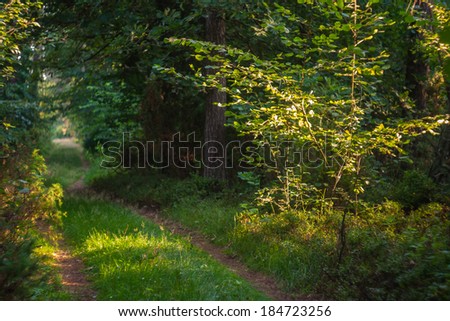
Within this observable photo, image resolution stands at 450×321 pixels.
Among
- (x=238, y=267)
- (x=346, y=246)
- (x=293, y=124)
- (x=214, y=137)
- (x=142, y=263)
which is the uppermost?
(x=293, y=124)

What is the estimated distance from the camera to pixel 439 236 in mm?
6695

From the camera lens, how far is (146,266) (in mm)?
7734

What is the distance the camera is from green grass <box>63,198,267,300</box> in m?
7.04

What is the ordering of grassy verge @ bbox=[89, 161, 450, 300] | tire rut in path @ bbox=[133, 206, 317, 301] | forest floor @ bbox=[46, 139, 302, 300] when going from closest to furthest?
grassy verge @ bbox=[89, 161, 450, 300], forest floor @ bbox=[46, 139, 302, 300], tire rut in path @ bbox=[133, 206, 317, 301]

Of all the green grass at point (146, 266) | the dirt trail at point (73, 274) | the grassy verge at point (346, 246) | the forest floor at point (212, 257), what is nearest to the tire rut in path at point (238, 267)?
the forest floor at point (212, 257)

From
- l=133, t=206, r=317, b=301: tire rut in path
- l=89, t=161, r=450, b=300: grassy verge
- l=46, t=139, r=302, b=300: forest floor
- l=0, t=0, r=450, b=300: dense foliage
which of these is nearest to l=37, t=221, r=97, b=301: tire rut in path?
l=46, t=139, r=302, b=300: forest floor

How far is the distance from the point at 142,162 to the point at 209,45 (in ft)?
34.6

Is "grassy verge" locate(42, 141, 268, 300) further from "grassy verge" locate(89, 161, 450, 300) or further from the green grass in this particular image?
"grassy verge" locate(89, 161, 450, 300)

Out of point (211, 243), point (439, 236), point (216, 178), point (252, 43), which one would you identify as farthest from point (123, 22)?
point (439, 236)

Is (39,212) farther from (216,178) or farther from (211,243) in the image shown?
(216,178)

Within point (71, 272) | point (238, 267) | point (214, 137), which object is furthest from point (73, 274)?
point (214, 137)

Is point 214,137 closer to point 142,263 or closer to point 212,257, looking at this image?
point 212,257

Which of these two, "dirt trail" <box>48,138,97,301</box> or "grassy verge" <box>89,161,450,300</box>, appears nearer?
"grassy verge" <box>89,161,450,300</box>

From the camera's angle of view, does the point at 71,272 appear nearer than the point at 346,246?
No
